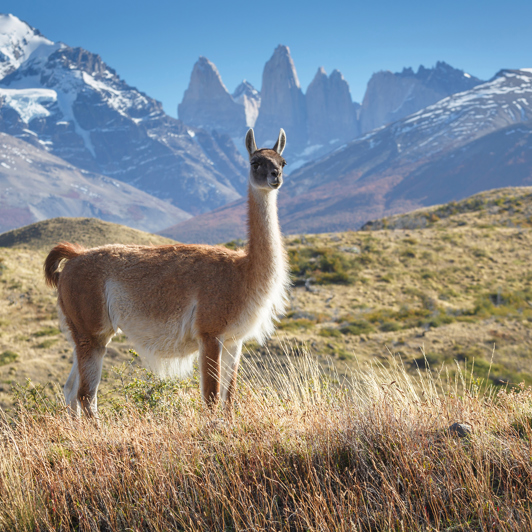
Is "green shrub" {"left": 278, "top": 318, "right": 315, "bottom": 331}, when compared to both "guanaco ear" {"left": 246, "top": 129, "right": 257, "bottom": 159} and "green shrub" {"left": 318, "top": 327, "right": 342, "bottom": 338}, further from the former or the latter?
"guanaco ear" {"left": 246, "top": 129, "right": 257, "bottom": 159}

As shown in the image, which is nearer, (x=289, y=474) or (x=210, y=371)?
(x=289, y=474)

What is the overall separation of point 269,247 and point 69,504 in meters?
2.91

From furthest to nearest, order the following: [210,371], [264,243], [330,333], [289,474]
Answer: [330,333] < [264,243] < [210,371] < [289,474]

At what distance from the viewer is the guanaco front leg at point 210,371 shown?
4309 millimetres

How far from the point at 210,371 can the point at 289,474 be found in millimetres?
1539

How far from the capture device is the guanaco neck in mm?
4672

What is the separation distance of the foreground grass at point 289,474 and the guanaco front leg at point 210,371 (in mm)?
584

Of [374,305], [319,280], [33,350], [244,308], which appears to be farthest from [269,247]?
[319,280]

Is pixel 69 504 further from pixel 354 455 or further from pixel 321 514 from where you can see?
pixel 354 455

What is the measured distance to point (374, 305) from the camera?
2097 cm

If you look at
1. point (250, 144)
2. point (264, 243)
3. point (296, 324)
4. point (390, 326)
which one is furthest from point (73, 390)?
point (390, 326)

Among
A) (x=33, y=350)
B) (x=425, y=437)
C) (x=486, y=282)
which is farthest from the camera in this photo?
(x=486, y=282)

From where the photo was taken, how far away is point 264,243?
476 centimetres

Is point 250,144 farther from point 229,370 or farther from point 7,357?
point 7,357
